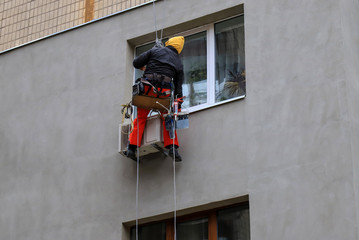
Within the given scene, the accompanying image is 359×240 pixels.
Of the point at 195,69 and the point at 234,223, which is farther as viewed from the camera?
the point at 195,69

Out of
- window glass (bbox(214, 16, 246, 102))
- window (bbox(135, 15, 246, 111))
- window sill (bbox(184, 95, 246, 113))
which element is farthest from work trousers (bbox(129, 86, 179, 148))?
window glass (bbox(214, 16, 246, 102))

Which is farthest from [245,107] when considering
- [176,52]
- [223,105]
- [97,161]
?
[97,161]

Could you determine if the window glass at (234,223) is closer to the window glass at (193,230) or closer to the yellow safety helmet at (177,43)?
the window glass at (193,230)

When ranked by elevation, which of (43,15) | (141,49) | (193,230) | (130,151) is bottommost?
(193,230)

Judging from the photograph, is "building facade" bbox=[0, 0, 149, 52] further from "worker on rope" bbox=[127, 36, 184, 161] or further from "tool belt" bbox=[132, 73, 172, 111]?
"tool belt" bbox=[132, 73, 172, 111]

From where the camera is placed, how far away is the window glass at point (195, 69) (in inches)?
495

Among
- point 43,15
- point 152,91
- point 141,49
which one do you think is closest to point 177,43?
point 152,91

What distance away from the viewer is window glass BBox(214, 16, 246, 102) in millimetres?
12305

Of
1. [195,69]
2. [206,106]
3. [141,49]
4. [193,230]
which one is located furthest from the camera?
[141,49]

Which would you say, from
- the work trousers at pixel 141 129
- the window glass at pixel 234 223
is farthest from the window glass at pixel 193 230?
the work trousers at pixel 141 129

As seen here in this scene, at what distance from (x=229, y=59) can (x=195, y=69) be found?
1.94 feet

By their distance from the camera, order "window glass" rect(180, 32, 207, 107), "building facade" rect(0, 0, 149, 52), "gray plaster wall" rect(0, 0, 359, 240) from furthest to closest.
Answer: "building facade" rect(0, 0, 149, 52), "window glass" rect(180, 32, 207, 107), "gray plaster wall" rect(0, 0, 359, 240)

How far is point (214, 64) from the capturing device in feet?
41.3

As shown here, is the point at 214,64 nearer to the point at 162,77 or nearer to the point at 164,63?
the point at 164,63
